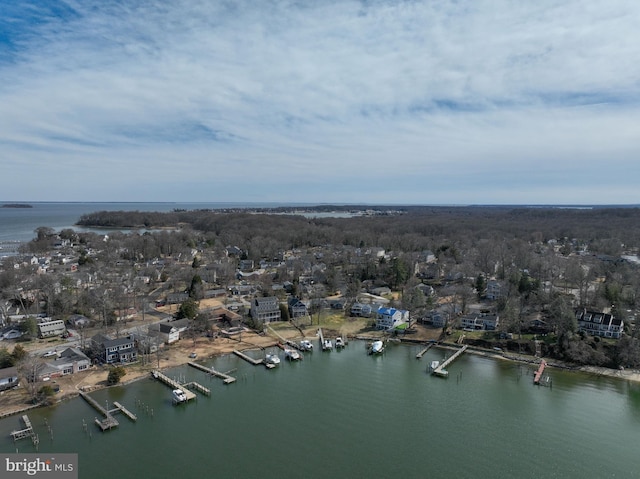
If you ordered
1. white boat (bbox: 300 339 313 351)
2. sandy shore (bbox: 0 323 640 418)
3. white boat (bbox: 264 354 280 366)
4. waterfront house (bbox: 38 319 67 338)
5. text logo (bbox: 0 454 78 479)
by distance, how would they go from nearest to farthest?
text logo (bbox: 0 454 78 479) → sandy shore (bbox: 0 323 640 418) → white boat (bbox: 264 354 280 366) → white boat (bbox: 300 339 313 351) → waterfront house (bbox: 38 319 67 338)

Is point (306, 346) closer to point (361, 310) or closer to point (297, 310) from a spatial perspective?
point (297, 310)

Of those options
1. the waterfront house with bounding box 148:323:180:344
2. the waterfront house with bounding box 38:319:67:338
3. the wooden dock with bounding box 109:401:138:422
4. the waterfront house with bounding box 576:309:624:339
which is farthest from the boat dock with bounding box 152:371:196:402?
the waterfront house with bounding box 576:309:624:339

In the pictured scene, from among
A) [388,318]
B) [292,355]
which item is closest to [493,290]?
[388,318]

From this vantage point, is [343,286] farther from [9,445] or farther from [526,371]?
[9,445]

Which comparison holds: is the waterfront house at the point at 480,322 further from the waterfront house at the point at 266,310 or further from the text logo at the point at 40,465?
the text logo at the point at 40,465

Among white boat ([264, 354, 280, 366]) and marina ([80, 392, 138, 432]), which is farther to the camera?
white boat ([264, 354, 280, 366])

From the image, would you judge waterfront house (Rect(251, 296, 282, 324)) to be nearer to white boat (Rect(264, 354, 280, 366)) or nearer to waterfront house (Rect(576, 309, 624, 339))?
white boat (Rect(264, 354, 280, 366))

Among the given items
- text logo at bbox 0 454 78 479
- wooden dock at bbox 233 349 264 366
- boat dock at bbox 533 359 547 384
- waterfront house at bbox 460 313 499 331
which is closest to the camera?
text logo at bbox 0 454 78 479

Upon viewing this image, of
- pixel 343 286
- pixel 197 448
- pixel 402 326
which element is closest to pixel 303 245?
pixel 343 286
